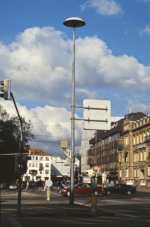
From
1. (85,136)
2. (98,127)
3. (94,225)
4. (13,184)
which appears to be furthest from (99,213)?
(85,136)

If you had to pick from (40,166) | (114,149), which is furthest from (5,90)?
(40,166)

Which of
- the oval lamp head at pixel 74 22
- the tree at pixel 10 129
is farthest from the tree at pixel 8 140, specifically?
the oval lamp head at pixel 74 22

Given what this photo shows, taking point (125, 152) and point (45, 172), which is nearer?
point (125, 152)

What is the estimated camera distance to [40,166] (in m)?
186

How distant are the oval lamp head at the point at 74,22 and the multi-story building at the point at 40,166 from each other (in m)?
163

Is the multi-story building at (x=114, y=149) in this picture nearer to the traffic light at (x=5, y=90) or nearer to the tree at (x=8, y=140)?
the tree at (x=8, y=140)

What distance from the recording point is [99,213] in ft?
55.9

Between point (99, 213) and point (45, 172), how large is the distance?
17075 cm

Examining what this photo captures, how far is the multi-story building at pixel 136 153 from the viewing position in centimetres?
7381

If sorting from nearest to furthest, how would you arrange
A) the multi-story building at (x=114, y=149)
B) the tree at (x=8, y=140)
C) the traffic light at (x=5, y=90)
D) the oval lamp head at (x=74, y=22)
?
1. the traffic light at (x=5, y=90)
2. the oval lamp head at (x=74, y=22)
3. the tree at (x=8, y=140)
4. the multi-story building at (x=114, y=149)

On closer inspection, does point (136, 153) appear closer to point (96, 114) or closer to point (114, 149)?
point (114, 149)

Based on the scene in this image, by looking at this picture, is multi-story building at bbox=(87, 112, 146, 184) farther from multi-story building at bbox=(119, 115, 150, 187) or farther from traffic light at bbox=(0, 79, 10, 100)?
traffic light at bbox=(0, 79, 10, 100)

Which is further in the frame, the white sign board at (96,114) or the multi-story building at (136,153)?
the multi-story building at (136,153)

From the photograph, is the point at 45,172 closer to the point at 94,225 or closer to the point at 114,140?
the point at 114,140
